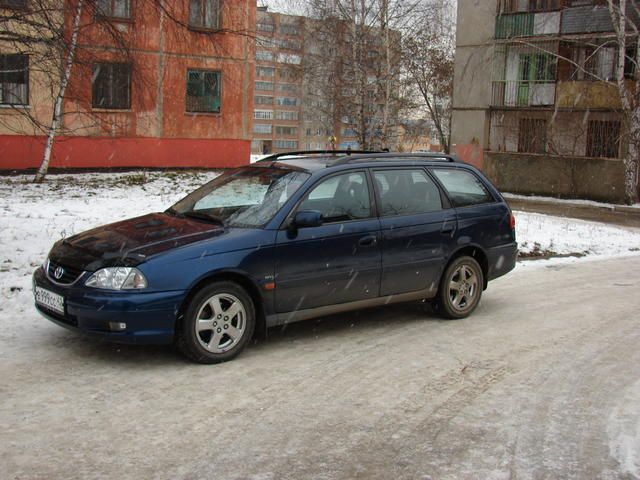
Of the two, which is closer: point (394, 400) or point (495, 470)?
point (495, 470)

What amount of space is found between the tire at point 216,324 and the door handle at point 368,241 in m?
1.21

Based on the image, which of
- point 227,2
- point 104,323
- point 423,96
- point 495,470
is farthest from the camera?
point 423,96

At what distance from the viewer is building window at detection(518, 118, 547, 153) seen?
28.8 m

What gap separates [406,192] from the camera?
6.94 metres

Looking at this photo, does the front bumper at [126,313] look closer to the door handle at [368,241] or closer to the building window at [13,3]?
the door handle at [368,241]

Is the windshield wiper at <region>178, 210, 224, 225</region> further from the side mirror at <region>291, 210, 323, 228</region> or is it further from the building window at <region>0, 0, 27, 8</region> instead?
the building window at <region>0, 0, 27, 8</region>

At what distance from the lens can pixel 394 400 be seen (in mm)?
4910

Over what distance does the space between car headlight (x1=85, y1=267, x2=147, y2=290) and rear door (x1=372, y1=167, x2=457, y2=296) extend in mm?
2301

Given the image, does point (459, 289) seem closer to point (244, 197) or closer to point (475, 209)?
point (475, 209)

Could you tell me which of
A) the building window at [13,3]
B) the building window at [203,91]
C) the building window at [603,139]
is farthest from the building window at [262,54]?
the building window at [603,139]

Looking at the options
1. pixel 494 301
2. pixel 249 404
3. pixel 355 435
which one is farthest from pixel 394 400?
pixel 494 301

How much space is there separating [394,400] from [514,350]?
1.76 m

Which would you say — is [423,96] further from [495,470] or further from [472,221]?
[495,470]

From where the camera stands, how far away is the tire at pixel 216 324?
545 cm
